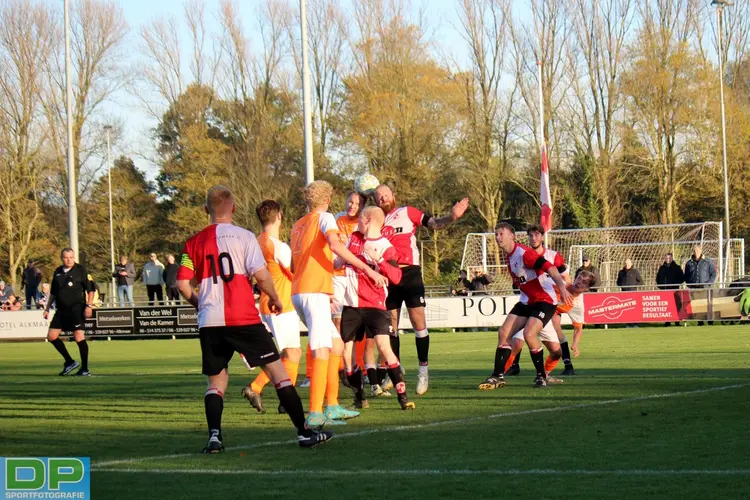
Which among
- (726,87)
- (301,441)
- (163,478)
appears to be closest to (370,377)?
(301,441)

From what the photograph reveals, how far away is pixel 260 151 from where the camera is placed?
2255 inches

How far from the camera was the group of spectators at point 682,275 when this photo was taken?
95.0ft

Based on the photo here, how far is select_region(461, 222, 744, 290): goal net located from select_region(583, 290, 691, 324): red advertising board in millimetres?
8058

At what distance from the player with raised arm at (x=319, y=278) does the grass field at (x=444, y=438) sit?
1.78 ft

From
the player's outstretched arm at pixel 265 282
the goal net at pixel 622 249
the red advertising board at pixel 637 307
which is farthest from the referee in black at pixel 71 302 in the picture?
the goal net at pixel 622 249

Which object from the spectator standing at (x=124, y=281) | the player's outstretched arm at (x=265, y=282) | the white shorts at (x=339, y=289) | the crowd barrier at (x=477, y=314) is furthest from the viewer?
the spectator standing at (x=124, y=281)

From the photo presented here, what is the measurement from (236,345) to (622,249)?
3594 cm

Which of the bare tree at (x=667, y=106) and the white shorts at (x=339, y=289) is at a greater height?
the bare tree at (x=667, y=106)

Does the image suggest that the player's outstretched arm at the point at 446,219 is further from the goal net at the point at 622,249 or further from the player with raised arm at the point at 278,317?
the goal net at the point at 622,249

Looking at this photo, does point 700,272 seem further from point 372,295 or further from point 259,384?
point 259,384

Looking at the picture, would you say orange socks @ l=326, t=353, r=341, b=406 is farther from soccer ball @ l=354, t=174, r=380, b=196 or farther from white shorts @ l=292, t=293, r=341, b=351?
soccer ball @ l=354, t=174, r=380, b=196

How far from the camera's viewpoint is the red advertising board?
28.3m

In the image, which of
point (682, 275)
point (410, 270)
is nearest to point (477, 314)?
point (682, 275)

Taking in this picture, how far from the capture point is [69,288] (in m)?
16.8
